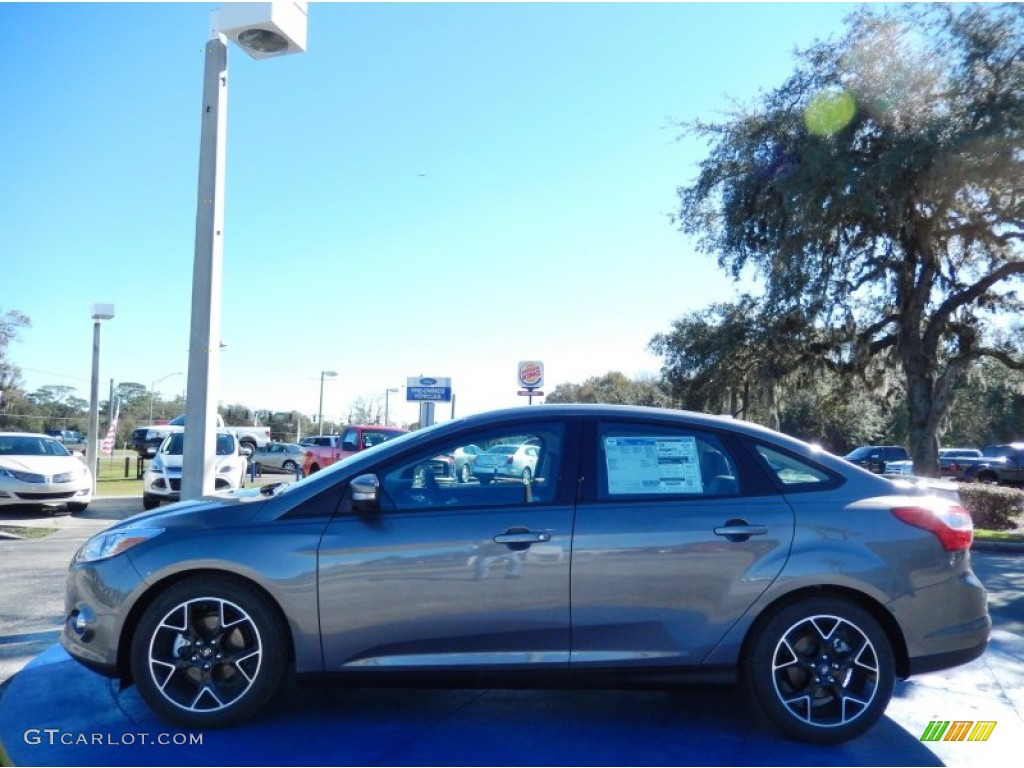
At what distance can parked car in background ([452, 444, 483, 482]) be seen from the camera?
4.32 meters

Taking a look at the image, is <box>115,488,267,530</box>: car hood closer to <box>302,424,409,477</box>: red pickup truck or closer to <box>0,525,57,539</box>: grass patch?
<box>0,525,57,539</box>: grass patch

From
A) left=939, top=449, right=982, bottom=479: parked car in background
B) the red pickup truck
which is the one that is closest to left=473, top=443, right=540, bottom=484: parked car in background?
the red pickup truck

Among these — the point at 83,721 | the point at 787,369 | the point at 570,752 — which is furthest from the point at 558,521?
the point at 787,369

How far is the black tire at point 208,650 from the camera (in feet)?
13.0

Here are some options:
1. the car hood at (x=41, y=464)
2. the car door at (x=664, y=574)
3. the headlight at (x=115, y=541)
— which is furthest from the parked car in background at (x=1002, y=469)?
the headlight at (x=115, y=541)

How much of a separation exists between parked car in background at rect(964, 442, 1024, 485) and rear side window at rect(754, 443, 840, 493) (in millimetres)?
27695

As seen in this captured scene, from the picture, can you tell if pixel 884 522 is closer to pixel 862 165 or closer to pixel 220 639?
pixel 220 639

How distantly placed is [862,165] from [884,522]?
47.7ft

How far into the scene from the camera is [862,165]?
16641 mm

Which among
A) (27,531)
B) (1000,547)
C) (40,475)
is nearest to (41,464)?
(40,475)

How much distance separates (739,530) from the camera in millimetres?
4055

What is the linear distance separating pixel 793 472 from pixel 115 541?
3.51 metres

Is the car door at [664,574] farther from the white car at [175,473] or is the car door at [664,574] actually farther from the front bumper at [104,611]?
the white car at [175,473]

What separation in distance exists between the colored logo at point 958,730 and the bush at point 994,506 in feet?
40.1
